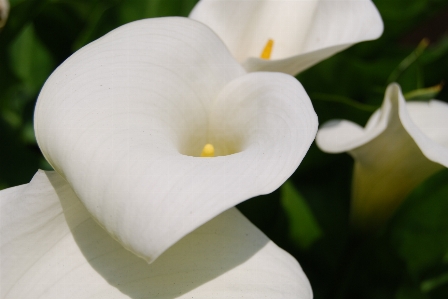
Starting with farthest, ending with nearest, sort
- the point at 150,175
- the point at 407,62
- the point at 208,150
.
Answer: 1. the point at 407,62
2. the point at 208,150
3. the point at 150,175

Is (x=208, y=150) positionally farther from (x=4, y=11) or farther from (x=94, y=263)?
(x=4, y=11)

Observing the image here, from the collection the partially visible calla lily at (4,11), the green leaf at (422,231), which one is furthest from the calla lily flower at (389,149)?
the partially visible calla lily at (4,11)

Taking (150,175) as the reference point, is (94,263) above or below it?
below

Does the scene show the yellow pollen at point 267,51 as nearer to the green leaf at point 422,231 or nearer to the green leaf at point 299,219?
the green leaf at point 299,219

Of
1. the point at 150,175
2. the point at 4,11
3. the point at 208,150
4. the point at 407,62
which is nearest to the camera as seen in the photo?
the point at 150,175

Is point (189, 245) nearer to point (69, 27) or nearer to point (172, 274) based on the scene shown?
point (172, 274)

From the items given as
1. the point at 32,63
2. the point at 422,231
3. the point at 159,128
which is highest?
the point at 159,128

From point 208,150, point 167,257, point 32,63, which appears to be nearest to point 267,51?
point 208,150
